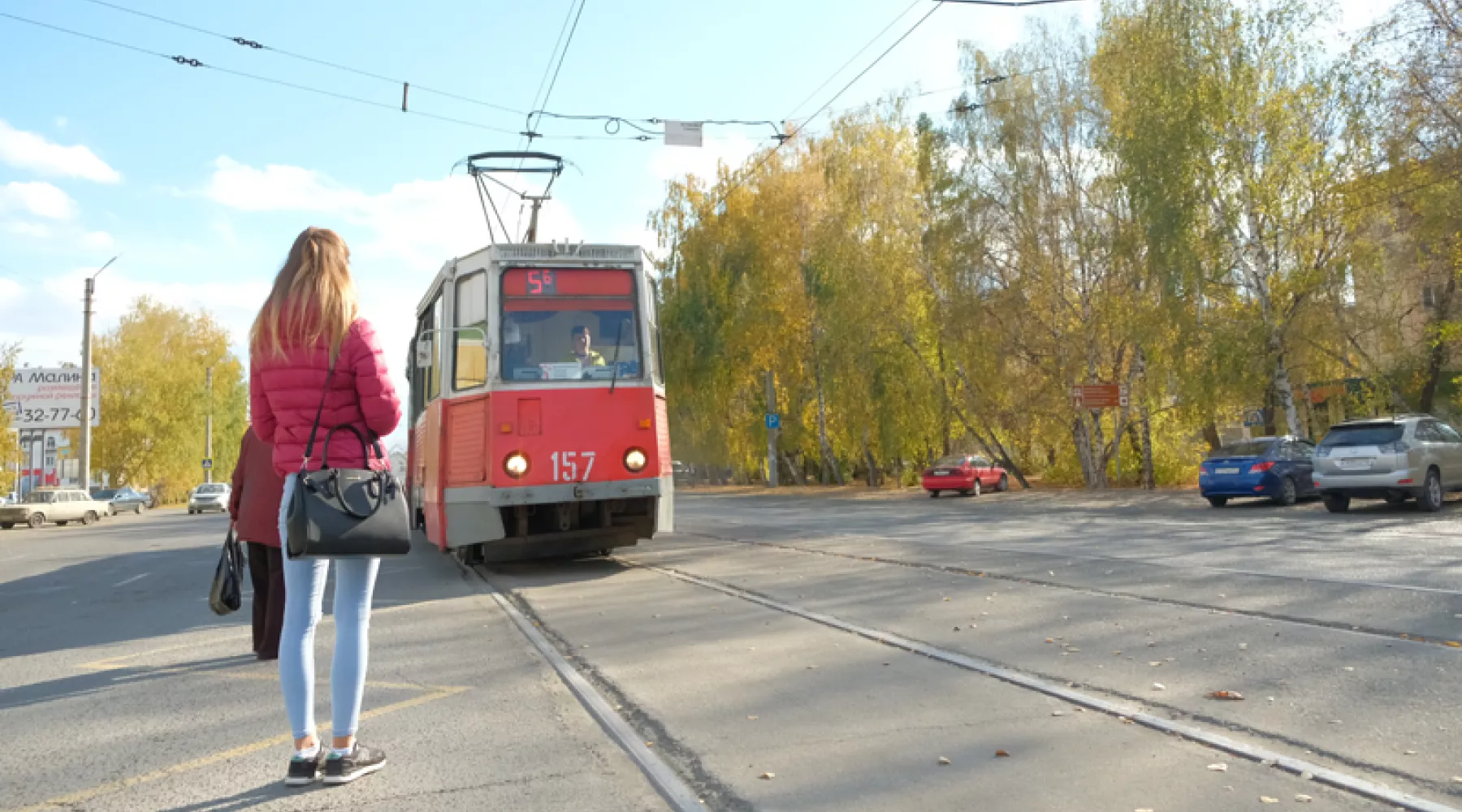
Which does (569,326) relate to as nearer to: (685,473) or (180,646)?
(180,646)

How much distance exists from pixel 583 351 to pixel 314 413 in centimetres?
781

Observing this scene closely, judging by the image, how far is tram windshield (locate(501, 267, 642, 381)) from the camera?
11.9 metres

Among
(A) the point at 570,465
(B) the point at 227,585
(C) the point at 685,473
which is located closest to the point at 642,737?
(B) the point at 227,585

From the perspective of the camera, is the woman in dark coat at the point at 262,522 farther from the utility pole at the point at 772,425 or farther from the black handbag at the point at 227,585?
the utility pole at the point at 772,425

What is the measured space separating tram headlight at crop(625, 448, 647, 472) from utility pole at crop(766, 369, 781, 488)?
1296 inches

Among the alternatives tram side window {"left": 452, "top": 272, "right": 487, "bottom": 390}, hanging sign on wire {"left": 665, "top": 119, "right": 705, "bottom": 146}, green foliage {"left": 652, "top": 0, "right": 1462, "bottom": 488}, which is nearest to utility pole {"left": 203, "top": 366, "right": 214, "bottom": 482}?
green foliage {"left": 652, "top": 0, "right": 1462, "bottom": 488}

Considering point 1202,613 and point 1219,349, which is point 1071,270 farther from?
point 1202,613

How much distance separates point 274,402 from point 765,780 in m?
2.39

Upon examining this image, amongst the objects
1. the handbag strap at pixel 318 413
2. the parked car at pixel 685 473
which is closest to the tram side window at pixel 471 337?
the handbag strap at pixel 318 413

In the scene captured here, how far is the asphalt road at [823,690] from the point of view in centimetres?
425

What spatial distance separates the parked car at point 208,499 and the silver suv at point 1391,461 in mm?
43490

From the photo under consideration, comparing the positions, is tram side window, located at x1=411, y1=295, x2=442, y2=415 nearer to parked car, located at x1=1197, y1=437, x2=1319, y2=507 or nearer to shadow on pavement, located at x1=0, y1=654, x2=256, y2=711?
shadow on pavement, located at x1=0, y1=654, x2=256, y2=711

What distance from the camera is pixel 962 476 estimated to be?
1366 inches

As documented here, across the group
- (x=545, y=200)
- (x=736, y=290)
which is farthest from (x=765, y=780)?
(x=736, y=290)
